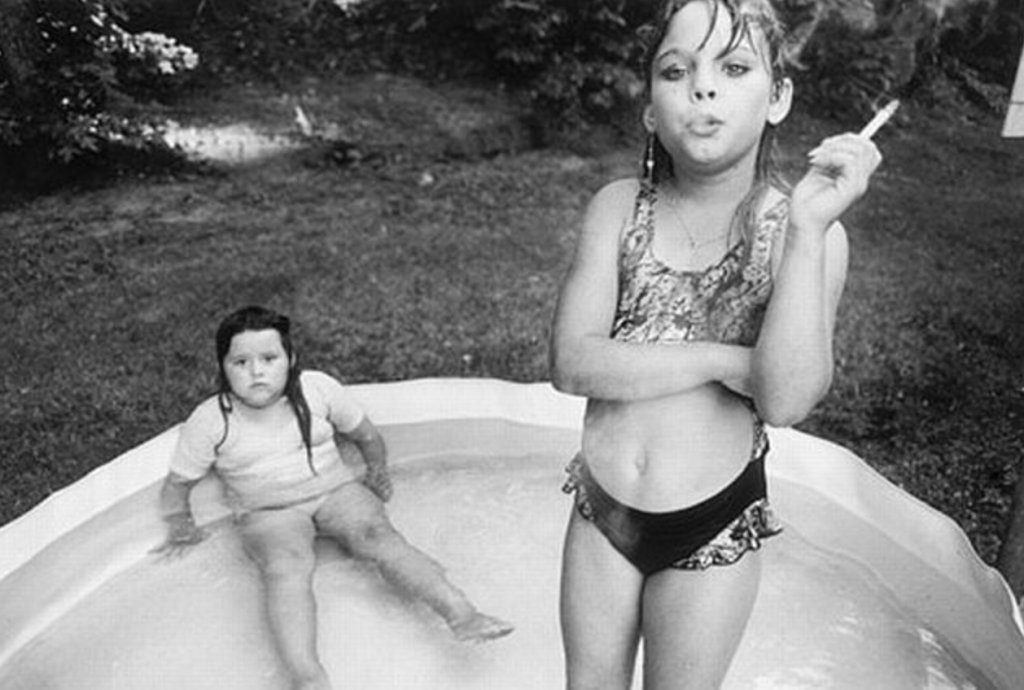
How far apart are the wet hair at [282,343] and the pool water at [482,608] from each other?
0.86ft

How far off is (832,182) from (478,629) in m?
1.40

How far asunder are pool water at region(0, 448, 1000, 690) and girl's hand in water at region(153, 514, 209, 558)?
0.11 feet

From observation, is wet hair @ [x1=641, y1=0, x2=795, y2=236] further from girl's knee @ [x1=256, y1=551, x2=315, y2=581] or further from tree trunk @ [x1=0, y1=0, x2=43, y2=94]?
tree trunk @ [x1=0, y1=0, x2=43, y2=94]

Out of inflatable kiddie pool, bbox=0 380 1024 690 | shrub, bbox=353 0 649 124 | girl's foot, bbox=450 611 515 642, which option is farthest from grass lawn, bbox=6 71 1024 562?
girl's foot, bbox=450 611 515 642

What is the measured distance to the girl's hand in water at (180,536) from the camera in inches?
108

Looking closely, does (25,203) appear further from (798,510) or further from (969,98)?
(969,98)

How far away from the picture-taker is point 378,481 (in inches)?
115

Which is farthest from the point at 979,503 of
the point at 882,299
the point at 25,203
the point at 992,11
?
the point at 25,203

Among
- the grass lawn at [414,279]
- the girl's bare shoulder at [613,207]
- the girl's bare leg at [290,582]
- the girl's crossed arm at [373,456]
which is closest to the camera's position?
the girl's bare shoulder at [613,207]

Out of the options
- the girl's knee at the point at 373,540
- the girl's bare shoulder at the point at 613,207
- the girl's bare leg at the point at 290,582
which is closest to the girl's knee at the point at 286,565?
the girl's bare leg at the point at 290,582

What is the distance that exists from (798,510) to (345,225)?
1934 millimetres

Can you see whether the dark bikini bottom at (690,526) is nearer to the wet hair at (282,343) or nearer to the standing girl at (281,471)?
the standing girl at (281,471)

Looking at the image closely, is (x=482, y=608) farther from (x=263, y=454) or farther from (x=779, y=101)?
(x=779, y=101)

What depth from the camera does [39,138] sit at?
3.48 m
